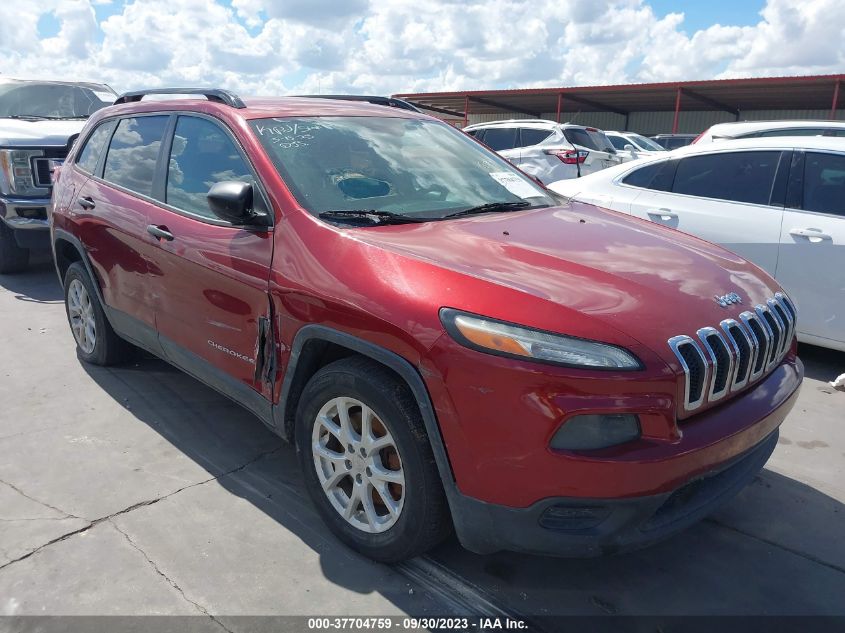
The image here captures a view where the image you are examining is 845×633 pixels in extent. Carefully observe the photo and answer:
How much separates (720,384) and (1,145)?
7292 mm

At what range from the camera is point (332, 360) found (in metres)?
2.83

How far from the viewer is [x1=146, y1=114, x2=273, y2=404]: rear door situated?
302cm

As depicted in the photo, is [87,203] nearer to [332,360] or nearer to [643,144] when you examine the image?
[332,360]

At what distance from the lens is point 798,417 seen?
13.7 feet

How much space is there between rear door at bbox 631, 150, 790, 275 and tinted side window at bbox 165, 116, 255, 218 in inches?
139

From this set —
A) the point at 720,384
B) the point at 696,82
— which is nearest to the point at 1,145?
the point at 720,384

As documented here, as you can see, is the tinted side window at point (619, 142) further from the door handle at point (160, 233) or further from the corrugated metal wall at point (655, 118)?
the corrugated metal wall at point (655, 118)

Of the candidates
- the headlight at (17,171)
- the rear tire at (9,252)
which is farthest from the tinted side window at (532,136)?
the rear tire at (9,252)

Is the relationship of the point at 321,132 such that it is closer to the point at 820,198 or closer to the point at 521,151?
the point at 820,198

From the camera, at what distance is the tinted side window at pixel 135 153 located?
3.85 m

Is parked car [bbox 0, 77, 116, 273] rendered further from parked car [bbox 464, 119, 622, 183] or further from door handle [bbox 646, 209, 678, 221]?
parked car [bbox 464, 119, 622, 183]

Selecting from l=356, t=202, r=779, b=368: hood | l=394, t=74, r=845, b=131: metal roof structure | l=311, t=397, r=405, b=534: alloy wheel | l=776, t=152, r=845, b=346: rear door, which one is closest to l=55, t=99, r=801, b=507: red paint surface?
l=356, t=202, r=779, b=368: hood

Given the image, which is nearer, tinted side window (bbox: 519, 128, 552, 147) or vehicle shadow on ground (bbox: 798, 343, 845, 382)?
vehicle shadow on ground (bbox: 798, 343, 845, 382)

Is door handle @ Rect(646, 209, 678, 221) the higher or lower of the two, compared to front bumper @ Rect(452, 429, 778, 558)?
higher
